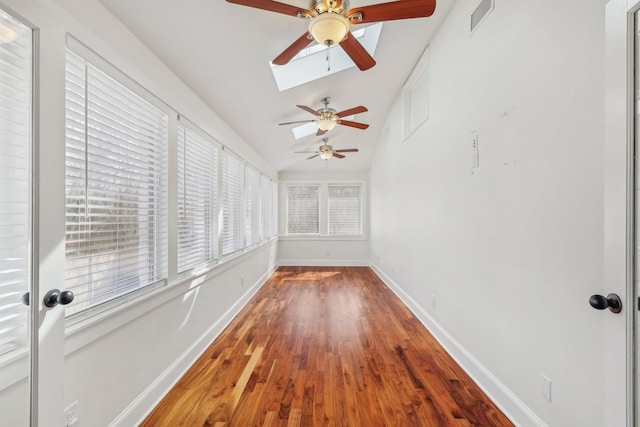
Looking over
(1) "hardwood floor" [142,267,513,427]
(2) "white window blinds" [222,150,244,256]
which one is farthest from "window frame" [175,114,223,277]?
(1) "hardwood floor" [142,267,513,427]

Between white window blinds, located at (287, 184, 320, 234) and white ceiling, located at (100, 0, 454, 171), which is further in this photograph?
white window blinds, located at (287, 184, 320, 234)

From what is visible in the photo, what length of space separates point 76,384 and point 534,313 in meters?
2.36

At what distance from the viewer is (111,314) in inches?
59.1

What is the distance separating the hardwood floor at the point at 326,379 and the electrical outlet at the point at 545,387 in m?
0.36

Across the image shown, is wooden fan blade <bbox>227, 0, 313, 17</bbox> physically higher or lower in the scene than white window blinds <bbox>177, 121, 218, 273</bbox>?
higher

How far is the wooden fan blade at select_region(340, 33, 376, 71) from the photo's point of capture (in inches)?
75.7

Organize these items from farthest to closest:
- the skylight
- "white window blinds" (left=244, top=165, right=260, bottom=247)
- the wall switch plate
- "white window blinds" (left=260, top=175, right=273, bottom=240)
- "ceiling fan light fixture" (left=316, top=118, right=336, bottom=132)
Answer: "white window blinds" (left=260, top=175, right=273, bottom=240) → "white window blinds" (left=244, top=165, right=260, bottom=247) → "ceiling fan light fixture" (left=316, top=118, right=336, bottom=132) → the skylight → the wall switch plate

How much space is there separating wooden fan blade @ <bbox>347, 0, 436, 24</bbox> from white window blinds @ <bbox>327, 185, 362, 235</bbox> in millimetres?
5550

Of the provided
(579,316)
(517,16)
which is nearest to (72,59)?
(517,16)

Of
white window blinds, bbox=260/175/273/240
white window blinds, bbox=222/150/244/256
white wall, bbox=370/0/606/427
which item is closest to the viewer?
white wall, bbox=370/0/606/427

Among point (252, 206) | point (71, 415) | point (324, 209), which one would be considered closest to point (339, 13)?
point (71, 415)

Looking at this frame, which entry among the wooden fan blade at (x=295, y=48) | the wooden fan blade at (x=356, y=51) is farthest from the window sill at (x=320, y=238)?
the wooden fan blade at (x=295, y=48)

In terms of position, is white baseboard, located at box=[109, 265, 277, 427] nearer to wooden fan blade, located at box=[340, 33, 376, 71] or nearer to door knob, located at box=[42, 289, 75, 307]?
door knob, located at box=[42, 289, 75, 307]

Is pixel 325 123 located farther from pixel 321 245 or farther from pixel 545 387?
pixel 321 245
